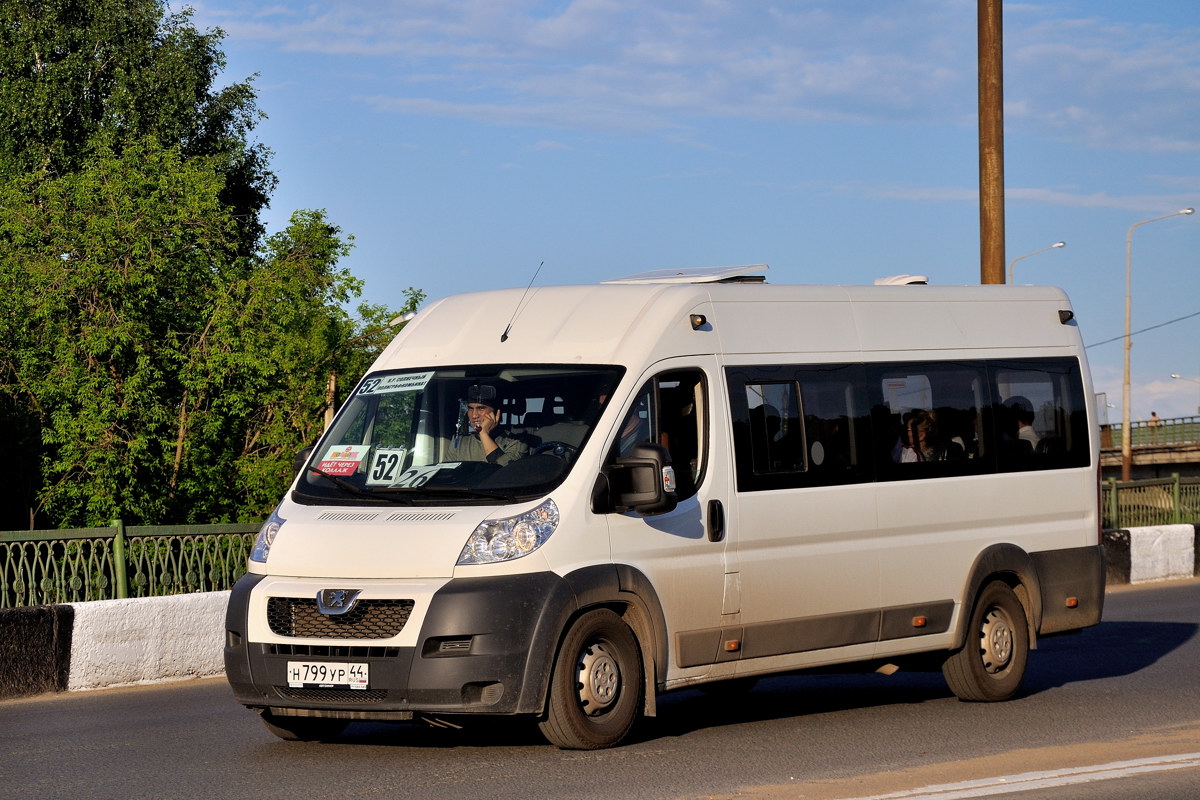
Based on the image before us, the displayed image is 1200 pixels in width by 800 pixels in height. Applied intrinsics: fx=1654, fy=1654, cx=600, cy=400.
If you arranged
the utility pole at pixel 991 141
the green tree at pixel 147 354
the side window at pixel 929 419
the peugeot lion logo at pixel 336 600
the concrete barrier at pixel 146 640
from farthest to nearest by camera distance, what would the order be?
the green tree at pixel 147 354 < the utility pole at pixel 991 141 < the concrete barrier at pixel 146 640 < the side window at pixel 929 419 < the peugeot lion logo at pixel 336 600

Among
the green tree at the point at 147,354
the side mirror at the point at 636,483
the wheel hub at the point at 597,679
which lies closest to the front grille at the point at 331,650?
the wheel hub at the point at 597,679

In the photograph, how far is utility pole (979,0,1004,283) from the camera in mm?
17594

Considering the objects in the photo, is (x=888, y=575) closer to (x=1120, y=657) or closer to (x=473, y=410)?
(x=473, y=410)

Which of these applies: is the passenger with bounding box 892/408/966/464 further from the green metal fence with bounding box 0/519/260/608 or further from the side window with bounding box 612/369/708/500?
the green metal fence with bounding box 0/519/260/608

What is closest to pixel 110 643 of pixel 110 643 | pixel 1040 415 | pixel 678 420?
pixel 110 643

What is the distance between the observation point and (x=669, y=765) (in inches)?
308

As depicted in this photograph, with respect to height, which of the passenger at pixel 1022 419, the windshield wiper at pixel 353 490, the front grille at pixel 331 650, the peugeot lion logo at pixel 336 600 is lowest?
the front grille at pixel 331 650

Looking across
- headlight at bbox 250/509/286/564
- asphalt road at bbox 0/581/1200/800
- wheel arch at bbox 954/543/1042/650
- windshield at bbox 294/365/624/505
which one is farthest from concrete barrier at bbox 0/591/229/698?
wheel arch at bbox 954/543/1042/650

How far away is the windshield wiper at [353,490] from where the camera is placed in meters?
8.25

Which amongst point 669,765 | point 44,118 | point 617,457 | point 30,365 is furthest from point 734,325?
point 44,118

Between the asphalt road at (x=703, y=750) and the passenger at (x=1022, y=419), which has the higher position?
the passenger at (x=1022, y=419)

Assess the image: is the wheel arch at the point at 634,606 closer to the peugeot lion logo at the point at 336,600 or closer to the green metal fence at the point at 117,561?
the peugeot lion logo at the point at 336,600

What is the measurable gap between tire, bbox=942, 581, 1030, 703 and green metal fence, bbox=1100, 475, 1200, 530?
12025mm

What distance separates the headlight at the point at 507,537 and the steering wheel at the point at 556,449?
1.29 feet
